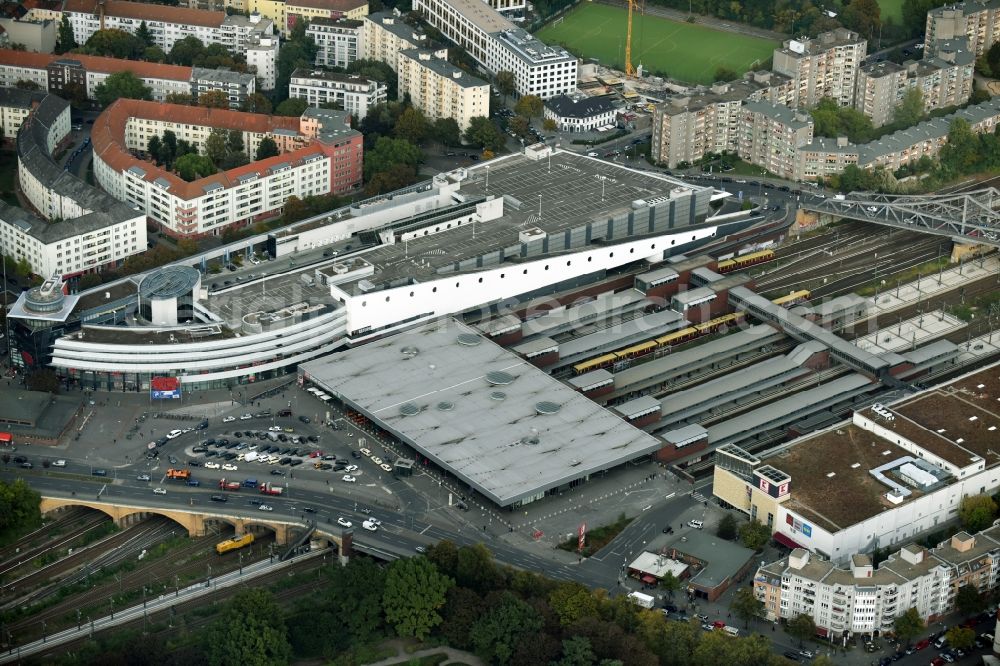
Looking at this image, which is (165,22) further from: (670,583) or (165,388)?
(670,583)

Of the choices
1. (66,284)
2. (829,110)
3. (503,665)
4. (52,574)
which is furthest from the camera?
(829,110)

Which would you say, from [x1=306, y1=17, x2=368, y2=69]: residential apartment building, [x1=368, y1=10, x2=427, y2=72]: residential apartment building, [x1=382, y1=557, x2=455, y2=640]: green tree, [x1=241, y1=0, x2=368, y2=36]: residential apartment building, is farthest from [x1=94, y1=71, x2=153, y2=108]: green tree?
[x1=382, y1=557, x2=455, y2=640]: green tree

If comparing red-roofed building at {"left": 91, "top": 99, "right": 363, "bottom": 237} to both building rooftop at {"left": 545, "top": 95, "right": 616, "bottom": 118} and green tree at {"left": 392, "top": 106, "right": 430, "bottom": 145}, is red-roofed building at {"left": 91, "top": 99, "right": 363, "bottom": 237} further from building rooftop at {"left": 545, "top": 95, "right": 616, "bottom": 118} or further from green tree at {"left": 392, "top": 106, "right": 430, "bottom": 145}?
building rooftop at {"left": 545, "top": 95, "right": 616, "bottom": 118}

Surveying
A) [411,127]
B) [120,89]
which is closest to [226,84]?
[120,89]

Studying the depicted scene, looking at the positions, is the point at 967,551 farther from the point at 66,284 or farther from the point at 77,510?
the point at 66,284

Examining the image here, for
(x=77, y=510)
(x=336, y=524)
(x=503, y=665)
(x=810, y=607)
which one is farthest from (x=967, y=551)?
(x=77, y=510)

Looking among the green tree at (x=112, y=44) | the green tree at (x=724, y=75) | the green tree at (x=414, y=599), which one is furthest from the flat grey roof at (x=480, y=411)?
the green tree at (x=112, y=44)
